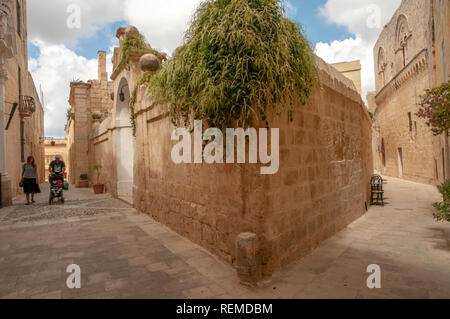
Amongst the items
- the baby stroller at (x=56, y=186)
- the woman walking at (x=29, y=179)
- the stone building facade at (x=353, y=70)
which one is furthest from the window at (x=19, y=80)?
the stone building facade at (x=353, y=70)

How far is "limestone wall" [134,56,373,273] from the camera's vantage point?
11.3ft

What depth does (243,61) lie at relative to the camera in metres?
3.07

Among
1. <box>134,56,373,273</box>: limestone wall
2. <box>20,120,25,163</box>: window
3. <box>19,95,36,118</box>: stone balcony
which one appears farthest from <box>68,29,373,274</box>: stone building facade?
<box>20,120,25,163</box>: window

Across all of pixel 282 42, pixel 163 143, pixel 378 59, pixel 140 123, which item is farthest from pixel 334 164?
pixel 378 59

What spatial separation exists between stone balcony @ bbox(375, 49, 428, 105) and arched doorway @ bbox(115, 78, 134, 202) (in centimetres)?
1444

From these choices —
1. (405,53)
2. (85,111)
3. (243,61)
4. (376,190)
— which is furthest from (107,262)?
(405,53)

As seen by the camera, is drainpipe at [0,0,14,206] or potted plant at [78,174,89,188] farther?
potted plant at [78,174,89,188]

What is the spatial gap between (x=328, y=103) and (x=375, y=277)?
3011mm

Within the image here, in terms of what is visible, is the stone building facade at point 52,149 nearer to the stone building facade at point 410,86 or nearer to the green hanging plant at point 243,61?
the stone building facade at point 410,86

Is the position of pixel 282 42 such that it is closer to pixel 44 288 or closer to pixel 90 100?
pixel 44 288

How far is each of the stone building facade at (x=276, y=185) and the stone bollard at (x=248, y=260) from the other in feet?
0.44

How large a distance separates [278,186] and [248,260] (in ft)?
3.07

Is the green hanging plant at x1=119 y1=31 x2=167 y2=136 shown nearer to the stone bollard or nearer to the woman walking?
A: the woman walking

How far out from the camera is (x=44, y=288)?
315 centimetres
